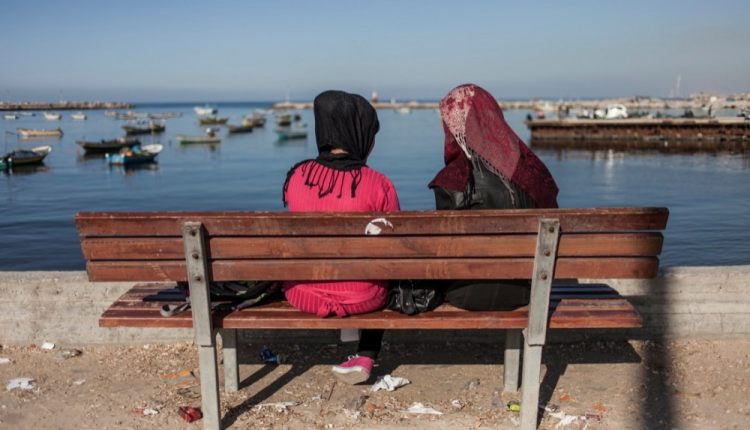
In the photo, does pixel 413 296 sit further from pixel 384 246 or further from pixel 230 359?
pixel 230 359

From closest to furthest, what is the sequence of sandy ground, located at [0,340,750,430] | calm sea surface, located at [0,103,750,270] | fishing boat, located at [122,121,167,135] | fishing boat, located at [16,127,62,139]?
sandy ground, located at [0,340,750,430] < calm sea surface, located at [0,103,750,270] < fishing boat, located at [16,127,62,139] < fishing boat, located at [122,121,167,135]

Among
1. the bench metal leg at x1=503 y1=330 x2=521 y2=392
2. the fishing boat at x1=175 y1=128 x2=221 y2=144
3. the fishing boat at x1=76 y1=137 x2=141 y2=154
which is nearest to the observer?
the bench metal leg at x1=503 y1=330 x2=521 y2=392

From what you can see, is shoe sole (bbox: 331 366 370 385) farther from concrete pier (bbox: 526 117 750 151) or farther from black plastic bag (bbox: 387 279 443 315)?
concrete pier (bbox: 526 117 750 151)

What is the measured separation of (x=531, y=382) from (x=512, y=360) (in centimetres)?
57

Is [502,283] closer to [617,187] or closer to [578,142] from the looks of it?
[617,187]

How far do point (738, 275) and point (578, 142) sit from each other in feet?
190

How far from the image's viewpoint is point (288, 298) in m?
3.71

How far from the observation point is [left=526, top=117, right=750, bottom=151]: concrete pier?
179ft

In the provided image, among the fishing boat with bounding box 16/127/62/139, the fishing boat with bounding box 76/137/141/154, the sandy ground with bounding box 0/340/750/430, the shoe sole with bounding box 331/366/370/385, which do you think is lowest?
the fishing boat with bounding box 16/127/62/139

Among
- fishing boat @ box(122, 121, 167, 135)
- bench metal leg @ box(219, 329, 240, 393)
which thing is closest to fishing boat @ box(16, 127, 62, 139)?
fishing boat @ box(122, 121, 167, 135)

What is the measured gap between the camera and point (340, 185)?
143 inches

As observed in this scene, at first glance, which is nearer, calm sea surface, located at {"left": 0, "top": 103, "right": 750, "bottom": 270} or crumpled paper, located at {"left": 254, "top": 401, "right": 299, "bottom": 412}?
crumpled paper, located at {"left": 254, "top": 401, "right": 299, "bottom": 412}

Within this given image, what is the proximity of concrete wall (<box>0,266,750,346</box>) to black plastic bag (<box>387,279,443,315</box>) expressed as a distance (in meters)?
1.25

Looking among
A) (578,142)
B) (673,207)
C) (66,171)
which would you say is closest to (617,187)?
(673,207)
